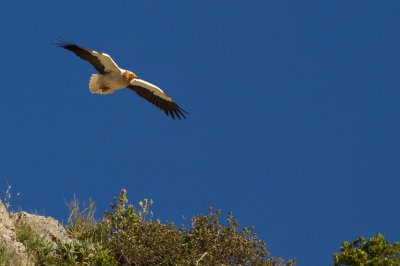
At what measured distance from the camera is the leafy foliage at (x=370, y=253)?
337 inches

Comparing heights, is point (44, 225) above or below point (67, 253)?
above

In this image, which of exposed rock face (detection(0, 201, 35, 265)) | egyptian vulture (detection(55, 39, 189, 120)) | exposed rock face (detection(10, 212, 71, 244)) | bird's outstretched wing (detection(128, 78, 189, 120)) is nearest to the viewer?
exposed rock face (detection(0, 201, 35, 265))

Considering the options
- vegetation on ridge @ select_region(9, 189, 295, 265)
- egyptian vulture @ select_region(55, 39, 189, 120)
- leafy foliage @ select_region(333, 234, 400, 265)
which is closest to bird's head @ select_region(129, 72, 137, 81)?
egyptian vulture @ select_region(55, 39, 189, 120)

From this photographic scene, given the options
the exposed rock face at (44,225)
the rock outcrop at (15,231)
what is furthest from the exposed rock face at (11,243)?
the exposed rock face at (44,225)

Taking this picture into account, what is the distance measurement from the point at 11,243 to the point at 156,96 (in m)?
5.57

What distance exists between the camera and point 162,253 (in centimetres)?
913

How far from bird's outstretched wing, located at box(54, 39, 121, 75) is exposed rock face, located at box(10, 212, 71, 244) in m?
3.25

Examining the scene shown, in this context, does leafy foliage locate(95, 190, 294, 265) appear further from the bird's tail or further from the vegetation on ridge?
the bird's tail

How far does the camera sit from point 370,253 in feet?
29.3

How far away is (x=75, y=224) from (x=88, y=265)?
1.77m

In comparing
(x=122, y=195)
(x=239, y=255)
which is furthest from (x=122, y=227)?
(x=239, y=255)

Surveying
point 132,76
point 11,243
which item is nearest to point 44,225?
point 11,243

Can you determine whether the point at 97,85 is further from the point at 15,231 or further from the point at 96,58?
the point at 15,231

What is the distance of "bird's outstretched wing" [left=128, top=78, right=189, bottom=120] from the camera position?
12.3 meters
